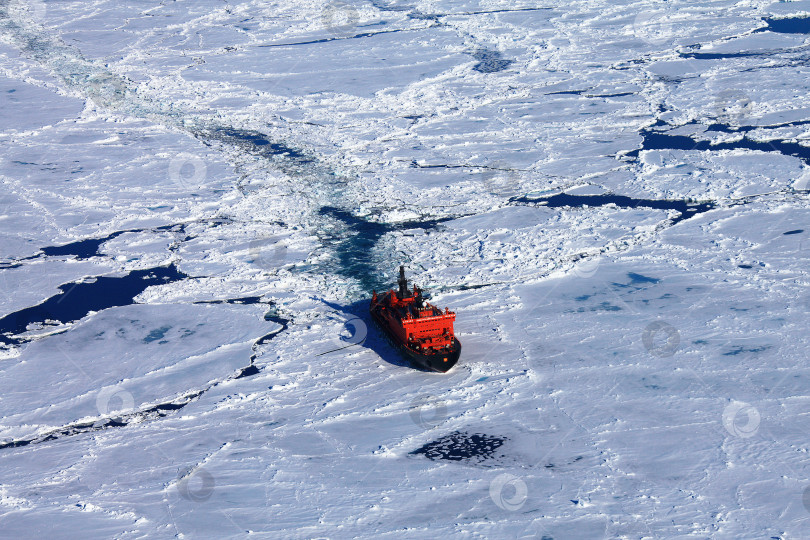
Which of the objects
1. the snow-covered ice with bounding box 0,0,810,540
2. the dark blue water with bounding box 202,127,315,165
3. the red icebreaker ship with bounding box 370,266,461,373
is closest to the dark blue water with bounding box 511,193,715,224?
the snow-covered ice with bounding box 0,0,810,540

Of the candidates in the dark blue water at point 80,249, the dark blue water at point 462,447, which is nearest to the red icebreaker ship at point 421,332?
the dark blue water at point 462,447

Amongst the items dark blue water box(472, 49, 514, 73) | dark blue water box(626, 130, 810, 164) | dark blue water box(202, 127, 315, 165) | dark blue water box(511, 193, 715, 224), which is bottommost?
dark blue water box(511, 193, 715, 224)

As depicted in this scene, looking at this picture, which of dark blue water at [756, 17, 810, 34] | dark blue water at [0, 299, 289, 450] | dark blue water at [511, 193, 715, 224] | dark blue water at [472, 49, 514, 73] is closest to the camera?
dark blue water at [0, 299, 289, 450]

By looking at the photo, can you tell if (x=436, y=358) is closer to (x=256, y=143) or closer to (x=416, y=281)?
(x=416, y=281)

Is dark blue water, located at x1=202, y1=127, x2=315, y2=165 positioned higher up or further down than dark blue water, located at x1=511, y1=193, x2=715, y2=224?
higher up

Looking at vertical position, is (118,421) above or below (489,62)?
below

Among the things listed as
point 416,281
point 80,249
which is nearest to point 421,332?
point 416,281

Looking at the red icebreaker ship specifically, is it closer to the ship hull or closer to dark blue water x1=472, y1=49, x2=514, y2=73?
the ship hull
